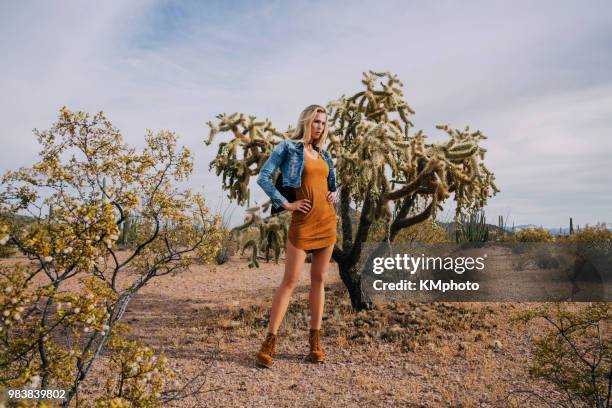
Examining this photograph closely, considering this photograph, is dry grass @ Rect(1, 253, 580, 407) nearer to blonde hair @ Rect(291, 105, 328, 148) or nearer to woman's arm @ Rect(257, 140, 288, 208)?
woman's arm @ Rect(257, 140, 288, 208)

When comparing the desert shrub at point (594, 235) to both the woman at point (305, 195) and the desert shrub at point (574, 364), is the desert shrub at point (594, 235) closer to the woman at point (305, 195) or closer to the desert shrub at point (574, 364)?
the desert shrub at point (574, 364)

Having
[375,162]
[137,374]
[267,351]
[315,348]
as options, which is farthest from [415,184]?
[137,374]

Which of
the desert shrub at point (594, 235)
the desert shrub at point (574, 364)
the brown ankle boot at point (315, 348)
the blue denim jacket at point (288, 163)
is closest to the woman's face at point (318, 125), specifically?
the blue denim jacket at point (288, 163)

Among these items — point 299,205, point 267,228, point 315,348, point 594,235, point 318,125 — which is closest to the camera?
point 299,205

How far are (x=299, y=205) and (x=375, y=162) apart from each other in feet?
5.50

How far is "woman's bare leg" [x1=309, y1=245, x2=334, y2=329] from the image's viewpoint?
17.0 ft

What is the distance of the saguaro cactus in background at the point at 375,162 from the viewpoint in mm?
6410

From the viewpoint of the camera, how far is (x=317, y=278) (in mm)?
5250

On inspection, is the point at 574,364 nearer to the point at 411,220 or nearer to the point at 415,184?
the point at 415,184

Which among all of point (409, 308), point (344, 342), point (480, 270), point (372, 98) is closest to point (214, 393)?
point (344, 342)

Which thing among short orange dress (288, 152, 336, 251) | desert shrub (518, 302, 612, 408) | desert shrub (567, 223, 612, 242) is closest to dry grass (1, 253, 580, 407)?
desert shrub (518, 302, 612, 408)

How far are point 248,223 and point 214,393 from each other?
2.25m

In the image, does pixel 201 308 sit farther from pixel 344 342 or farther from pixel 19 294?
pixel 19 294

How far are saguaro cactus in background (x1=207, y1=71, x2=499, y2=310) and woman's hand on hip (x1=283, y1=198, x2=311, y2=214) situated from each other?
4.89ft
